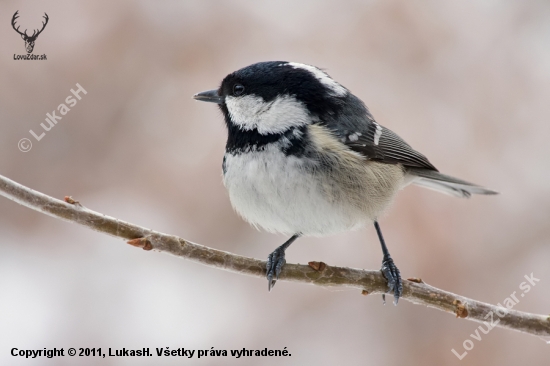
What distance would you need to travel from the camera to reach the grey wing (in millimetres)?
2330

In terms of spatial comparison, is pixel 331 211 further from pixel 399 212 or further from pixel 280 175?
pixel 399 212

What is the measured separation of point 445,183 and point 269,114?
1085 millimetres

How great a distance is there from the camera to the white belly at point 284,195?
206 cm

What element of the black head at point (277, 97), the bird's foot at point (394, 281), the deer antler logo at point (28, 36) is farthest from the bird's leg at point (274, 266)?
the deer antler logo at point (28, 36)

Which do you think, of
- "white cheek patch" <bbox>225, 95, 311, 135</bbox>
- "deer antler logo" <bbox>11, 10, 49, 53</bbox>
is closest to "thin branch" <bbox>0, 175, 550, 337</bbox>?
"white cheek patch" <bbox>225, 95, 311, 135</bbox>

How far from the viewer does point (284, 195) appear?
6.81 ft

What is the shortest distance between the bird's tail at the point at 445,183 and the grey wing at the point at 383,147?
0.04 meters

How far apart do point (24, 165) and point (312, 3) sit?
1993 mm

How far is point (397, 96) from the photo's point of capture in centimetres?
327

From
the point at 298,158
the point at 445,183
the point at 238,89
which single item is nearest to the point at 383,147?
the point at 445,183

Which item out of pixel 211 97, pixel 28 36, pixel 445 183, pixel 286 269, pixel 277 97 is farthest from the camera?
pixel 28 36

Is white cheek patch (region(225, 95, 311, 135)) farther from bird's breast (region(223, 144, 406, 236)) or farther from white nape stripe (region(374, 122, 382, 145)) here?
white nape stripe (region(374, 122, 382, 145))

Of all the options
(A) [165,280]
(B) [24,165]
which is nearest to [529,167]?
(A) [165,280]

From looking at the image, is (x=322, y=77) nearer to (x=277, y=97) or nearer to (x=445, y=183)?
(x=277, y=97)
